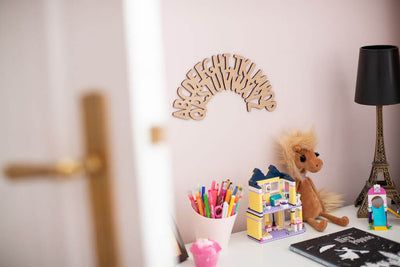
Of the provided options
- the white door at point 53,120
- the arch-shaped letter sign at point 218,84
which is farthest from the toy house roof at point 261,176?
the white door at point 53,120

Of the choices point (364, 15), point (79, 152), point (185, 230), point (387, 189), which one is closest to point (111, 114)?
point (79, 152)

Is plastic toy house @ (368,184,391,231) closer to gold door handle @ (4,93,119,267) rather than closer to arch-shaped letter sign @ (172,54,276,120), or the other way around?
arch-shaped letter sign @ (172,54,276,120)

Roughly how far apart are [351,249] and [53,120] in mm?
1010

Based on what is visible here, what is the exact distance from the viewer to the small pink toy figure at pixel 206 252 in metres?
1.12

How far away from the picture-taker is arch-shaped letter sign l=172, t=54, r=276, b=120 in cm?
132

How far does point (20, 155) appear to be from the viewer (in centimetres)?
40

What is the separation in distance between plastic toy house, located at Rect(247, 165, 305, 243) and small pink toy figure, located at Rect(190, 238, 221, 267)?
0.21 m

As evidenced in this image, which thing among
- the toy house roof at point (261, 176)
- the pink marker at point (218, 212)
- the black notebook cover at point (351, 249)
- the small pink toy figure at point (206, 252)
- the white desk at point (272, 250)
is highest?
the toy house roof at point (261, 176)

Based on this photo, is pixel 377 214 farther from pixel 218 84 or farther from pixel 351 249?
pixel 218 84

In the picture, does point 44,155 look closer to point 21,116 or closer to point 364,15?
point 21,116

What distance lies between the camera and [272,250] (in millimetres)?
1249

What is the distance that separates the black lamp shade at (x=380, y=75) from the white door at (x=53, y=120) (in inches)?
47.2

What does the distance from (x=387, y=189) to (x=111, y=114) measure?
1.36 metres

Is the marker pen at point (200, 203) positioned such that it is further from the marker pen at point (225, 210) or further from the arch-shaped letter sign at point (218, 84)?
the arch-shaped letter sign at point (218, 84)
